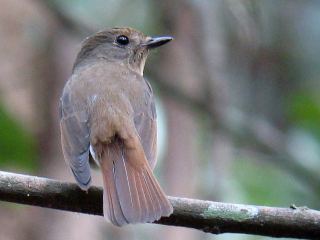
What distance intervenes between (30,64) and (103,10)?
32.2 inches

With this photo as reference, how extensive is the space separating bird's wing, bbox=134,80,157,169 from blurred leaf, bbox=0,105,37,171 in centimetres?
78

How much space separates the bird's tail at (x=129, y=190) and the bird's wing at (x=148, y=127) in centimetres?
4

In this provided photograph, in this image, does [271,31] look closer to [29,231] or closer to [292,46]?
[292,46]

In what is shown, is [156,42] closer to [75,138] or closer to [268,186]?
[75,138]

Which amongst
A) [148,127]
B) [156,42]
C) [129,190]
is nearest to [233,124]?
[156,42]

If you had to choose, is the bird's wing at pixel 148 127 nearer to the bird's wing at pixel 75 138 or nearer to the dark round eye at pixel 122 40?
the bird's wing at pixel 75 138

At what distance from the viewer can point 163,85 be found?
6.21m

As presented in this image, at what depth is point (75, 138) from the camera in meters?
4.25

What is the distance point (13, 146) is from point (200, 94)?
1.98 metres

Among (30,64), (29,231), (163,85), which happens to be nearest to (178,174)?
(163,85)

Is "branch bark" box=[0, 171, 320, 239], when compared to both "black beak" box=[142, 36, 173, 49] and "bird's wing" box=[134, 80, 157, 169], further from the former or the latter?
"black beak" box=[142, 36, 173, 49]

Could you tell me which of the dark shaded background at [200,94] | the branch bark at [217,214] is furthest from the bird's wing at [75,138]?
the dark shaded background at [200,94]

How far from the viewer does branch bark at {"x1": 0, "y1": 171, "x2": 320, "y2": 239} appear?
354cm

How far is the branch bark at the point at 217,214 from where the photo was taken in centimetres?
354
